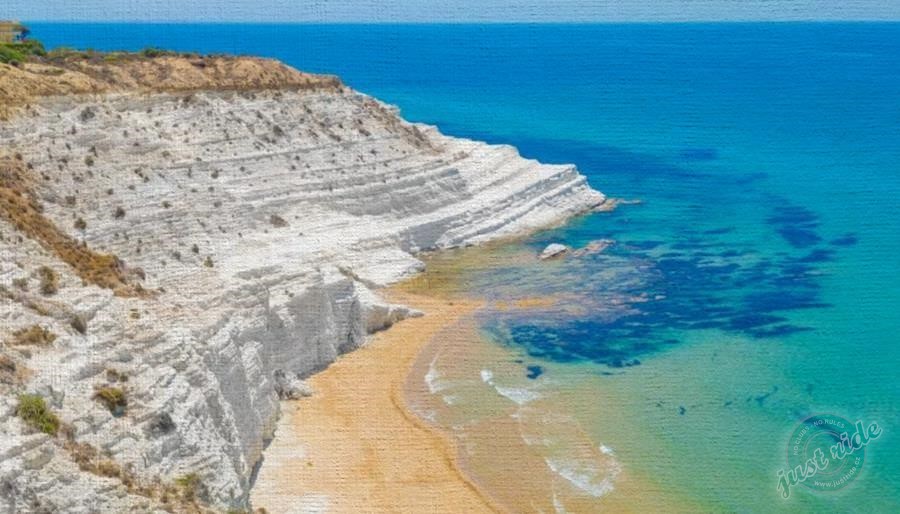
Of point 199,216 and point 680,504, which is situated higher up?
point 199,216

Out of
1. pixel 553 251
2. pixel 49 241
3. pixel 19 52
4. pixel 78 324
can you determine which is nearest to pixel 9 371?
pixel 78 324

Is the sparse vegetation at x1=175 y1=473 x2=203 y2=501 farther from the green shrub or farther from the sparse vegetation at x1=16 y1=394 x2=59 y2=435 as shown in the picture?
the green shrub

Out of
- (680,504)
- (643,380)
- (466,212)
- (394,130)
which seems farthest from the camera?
(394,130)

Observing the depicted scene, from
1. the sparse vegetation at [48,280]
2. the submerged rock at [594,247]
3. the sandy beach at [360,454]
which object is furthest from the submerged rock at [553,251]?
the sparse vegetation at [48,280]

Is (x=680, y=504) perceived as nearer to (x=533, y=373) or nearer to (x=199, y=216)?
(x=533, y=373)

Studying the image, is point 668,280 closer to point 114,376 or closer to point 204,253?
point 204,253

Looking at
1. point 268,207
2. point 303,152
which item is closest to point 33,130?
point 268,207
